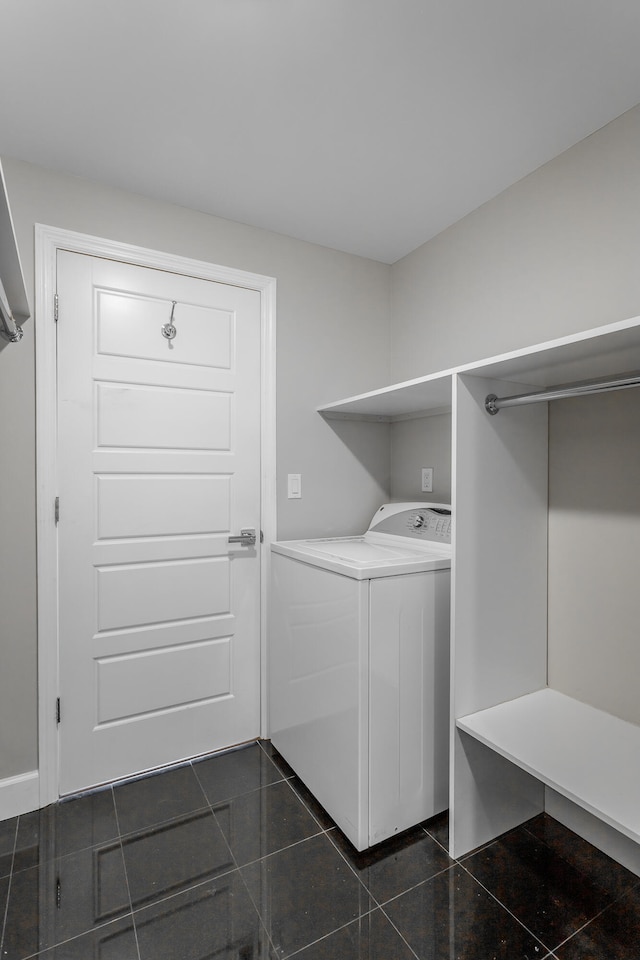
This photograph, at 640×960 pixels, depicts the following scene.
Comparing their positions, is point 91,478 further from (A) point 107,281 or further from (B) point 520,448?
(B) point 520,448

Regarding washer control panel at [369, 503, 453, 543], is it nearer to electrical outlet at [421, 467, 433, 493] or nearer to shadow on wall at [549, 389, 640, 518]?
electrical outlet at [421, 467, 433, 493]

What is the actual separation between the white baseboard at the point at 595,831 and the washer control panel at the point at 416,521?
101 cm

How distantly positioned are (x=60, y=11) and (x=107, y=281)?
854mm

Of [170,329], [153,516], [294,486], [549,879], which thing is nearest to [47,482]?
[153,516]

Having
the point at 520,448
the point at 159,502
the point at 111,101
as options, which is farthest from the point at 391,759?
the point at 111,101

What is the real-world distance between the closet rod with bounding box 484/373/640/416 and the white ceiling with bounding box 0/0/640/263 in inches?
35.6

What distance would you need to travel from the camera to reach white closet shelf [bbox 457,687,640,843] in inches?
48.3

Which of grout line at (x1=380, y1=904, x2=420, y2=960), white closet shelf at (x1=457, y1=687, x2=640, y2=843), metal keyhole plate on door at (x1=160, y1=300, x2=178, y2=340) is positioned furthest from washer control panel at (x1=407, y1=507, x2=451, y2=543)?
metal keyhole plate on door at (x1=160, y1=300, x2=178, y2=340)

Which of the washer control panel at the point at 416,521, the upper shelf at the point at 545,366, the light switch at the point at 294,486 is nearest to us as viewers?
the upper shelf at the point at 545,366

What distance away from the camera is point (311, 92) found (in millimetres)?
1517

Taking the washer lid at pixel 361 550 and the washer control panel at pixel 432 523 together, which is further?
the washer control panel at pixel 432 523

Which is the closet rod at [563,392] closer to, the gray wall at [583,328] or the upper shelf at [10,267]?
the gray wall at [583,328]

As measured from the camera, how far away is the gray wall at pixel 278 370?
1.82 metres

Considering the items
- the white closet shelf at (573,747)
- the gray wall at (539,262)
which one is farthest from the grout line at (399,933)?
the gray wall at (539,262)
